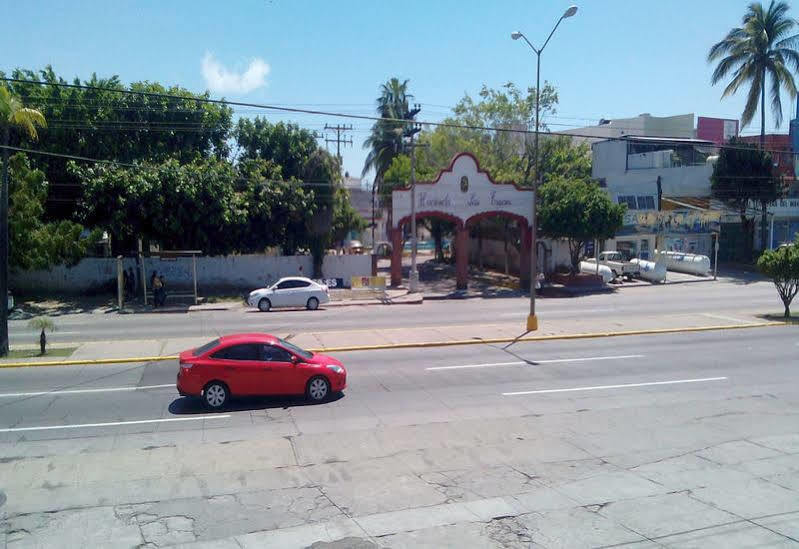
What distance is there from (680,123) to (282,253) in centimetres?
4989

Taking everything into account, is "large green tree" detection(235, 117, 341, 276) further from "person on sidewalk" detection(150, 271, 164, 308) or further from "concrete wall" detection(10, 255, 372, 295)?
"person on sidewalk" detection(150, 271, 164, 308)

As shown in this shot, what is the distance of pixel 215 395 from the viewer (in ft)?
41.6

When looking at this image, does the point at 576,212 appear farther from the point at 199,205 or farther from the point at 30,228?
the point at 30,228

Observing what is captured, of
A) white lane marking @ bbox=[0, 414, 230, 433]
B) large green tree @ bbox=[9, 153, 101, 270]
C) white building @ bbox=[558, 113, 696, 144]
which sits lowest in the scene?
white lane marking @ bbox=[0, 414, 230, 433]

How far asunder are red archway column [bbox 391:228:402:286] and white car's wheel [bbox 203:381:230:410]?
25425mm

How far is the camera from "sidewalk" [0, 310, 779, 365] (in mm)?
18812

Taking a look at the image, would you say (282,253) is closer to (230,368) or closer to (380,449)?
(230,368)

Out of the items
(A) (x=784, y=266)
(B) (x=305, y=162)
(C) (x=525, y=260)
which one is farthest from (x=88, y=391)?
(C) (x=525, y=260)

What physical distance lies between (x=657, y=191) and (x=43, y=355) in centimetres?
4392

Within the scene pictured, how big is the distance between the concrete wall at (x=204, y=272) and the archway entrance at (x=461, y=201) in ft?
13.7

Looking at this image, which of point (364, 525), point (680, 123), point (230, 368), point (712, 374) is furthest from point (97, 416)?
point (680, 123)

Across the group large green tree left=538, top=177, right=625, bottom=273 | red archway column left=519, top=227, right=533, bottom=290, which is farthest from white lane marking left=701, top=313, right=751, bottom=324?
red archway column left=519, top=227, right=533, bottom=290

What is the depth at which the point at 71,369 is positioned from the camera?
16.3 meters

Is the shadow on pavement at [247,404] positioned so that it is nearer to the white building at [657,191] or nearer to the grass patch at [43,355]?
the grass patch at [43,355]
